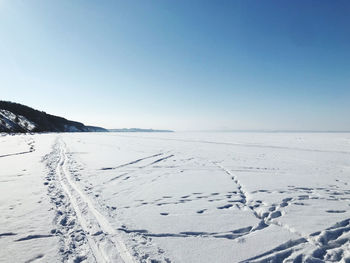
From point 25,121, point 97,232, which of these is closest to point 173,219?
point 97,232

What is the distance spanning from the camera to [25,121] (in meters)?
101

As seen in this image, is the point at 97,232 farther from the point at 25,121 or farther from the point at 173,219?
the point at 25,121

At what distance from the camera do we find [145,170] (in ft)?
35.3

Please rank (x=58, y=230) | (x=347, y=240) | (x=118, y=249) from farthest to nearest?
(x=58, y=230)
(x=347, y=240)
(x=118, y=249)

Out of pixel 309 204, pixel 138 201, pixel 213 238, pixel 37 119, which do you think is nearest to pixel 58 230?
pixel 138 201

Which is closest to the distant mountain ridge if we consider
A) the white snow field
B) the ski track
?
the white snow field

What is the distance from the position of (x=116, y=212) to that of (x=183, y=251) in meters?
2.37

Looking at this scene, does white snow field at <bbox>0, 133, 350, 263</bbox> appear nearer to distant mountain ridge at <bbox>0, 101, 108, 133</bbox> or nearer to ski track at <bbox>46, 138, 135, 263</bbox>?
ski track at <bbox>46, 138, 135, 263</bbox>

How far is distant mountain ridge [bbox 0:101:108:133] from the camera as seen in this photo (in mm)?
85025

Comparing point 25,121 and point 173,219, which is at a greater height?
point 25,121

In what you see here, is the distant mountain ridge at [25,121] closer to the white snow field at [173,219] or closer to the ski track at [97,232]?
the white snow field at [173,219]

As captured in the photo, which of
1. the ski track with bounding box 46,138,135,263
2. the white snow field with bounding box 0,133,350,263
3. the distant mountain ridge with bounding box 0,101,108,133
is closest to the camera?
the ski track with bounding box 46,138,135,263

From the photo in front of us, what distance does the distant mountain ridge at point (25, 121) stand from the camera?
85.0m

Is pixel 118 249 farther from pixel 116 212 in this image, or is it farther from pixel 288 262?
pixel 288 262
